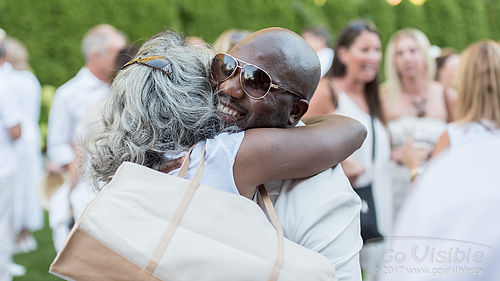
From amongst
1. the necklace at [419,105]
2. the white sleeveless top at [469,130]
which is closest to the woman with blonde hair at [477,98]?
the white sleeveless top at [469,130]

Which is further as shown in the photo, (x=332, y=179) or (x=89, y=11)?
(x=89, y=11)

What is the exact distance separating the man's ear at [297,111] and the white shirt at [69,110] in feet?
8.95

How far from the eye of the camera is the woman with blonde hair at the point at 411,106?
4625 mm

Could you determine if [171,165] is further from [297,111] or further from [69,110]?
[69,110]

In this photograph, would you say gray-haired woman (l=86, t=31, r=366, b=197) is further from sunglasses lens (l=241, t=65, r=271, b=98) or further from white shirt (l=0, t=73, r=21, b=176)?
white shirt (l=0, t=73, r=21, b=176)

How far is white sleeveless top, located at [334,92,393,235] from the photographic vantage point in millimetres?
3828

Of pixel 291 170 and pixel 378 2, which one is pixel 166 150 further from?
pixel 378 2

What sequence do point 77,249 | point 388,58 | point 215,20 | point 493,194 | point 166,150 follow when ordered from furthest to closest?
point 215,20 → point 388,58 → point 166,150 → point 77,249 → point 493,194

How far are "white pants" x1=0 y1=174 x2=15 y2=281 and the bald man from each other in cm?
363

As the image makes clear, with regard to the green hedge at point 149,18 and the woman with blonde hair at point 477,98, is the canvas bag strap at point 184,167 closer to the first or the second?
the woman with blonde hair at point 477,98

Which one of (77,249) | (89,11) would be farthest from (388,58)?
(89,11)

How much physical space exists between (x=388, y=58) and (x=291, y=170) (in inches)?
166

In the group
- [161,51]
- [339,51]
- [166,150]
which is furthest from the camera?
[339,51]

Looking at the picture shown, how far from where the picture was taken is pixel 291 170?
1.65 metres
